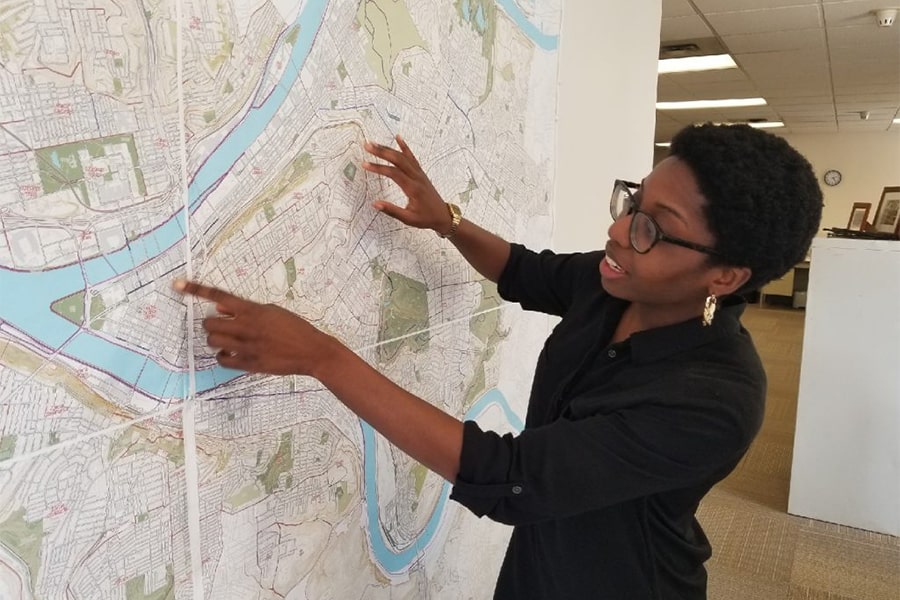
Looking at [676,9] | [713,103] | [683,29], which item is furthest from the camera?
[713,103]

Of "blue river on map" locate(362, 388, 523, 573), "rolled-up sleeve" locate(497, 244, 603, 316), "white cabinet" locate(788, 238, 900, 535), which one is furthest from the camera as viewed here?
"white cabinet" locate(788, 238, 900, 535)

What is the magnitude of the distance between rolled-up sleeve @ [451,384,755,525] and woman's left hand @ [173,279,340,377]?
216 mm

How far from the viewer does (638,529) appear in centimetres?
98

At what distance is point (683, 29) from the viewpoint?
4668 millimetres

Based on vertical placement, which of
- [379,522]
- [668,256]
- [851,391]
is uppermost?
[668,256]

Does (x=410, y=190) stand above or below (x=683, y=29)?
below

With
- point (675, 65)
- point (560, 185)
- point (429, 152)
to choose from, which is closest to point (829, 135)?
point (675, 65)

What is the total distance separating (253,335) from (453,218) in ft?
1.69

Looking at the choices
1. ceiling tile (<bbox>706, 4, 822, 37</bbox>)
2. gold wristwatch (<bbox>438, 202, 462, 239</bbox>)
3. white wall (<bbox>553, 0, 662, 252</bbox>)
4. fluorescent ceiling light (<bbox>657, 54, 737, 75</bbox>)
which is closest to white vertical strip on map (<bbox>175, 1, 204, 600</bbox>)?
gold wristwatch (<bbox>438, 202, 462, 239</bbox>)

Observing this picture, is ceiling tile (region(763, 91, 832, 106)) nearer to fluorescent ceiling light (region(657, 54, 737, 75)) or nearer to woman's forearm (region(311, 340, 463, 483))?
fluorescent ceiling light (region(657, 54, 737, 75))

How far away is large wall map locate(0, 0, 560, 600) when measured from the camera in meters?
0.62

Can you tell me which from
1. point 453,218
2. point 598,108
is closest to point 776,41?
point 598,108

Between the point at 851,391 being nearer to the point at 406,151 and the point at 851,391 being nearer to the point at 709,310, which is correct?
the point at 709,310

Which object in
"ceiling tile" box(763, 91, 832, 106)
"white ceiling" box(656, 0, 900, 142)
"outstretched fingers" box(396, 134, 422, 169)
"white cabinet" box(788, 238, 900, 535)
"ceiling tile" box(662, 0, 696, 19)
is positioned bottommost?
"white cabinet" box(788, 238, 900, 535)
